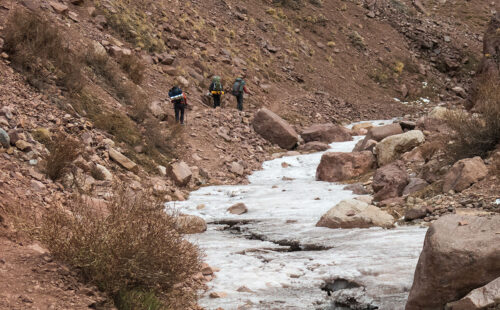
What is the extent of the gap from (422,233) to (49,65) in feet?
30.3

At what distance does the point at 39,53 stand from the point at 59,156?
4928 mm

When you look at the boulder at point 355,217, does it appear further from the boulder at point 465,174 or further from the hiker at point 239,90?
the hiker at point 239,90

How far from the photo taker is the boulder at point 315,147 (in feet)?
55.9

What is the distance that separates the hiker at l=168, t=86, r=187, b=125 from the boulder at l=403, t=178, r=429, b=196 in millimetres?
8043

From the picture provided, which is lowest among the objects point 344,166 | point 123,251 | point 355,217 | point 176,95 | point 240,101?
point 123,251

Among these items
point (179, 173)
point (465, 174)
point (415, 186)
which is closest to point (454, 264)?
point (465, 174)

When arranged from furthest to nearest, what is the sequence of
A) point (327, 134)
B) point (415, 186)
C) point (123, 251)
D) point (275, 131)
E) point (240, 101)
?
point (240, 101), point (327, 134), point (275, 131), point (415, 186), point (123, 251)

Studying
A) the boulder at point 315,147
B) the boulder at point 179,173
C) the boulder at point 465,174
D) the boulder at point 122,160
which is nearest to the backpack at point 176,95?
the boulder at point 179,173

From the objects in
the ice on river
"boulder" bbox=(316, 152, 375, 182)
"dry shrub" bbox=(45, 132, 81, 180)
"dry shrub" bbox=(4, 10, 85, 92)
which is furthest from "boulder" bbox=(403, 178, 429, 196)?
"dry shrub" bbox=(4, 10, 85, 92)

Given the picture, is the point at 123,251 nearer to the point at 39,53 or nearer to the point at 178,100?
the point at 39,53

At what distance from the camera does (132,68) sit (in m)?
16.5

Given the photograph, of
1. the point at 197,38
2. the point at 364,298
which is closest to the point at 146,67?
the point at 197,38

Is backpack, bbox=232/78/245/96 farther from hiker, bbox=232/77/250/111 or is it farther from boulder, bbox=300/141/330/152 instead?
boulder, bbox=300/141/330/152

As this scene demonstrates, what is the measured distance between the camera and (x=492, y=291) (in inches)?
143
